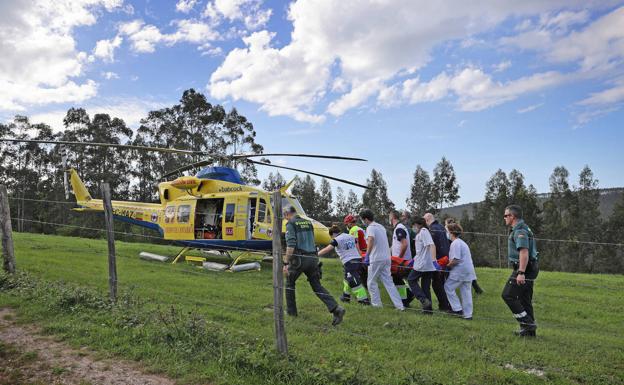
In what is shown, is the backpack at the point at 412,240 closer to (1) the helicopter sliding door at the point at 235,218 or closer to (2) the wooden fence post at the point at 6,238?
(1) the helicopter sliding door at the point at 235,218

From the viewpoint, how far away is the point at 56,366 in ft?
14.8

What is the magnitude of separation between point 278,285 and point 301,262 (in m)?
1.51

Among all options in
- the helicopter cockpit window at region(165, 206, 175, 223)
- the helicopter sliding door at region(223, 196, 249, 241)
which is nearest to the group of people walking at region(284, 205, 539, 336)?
the helicopter sliding door at region(223, 196, 249, 241)

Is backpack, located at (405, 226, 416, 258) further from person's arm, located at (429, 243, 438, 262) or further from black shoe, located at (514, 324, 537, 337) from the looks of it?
black shoe, located at (514, 324, 537, 337)

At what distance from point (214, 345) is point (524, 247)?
4120mm

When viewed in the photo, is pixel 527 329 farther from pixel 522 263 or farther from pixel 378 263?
pixel 378 263

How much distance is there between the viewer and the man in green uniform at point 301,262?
19.4ft

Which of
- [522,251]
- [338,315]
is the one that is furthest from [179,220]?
[522,251]

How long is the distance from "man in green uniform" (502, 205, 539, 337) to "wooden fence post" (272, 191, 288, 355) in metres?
3.17

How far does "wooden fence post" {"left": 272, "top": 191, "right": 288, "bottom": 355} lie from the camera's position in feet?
14.8

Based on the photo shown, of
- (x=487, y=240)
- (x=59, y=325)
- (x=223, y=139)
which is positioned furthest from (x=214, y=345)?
(x=487, y=240)

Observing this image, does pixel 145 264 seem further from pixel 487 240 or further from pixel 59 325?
pixel 487 240

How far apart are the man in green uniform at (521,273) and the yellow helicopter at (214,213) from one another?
238 inches

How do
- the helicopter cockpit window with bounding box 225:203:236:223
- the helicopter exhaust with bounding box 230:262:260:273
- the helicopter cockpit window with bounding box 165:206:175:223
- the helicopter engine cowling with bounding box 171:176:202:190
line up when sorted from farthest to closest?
the helicopter cockpit window with bounding box 165:206:175:223 < the helicopter engine cowling with bounding box 171:176:202:190 < the helicopter cockpit window with bounding box 225:203:236:223 < the helicopter exhaust with bounding box 230:262:260:273
